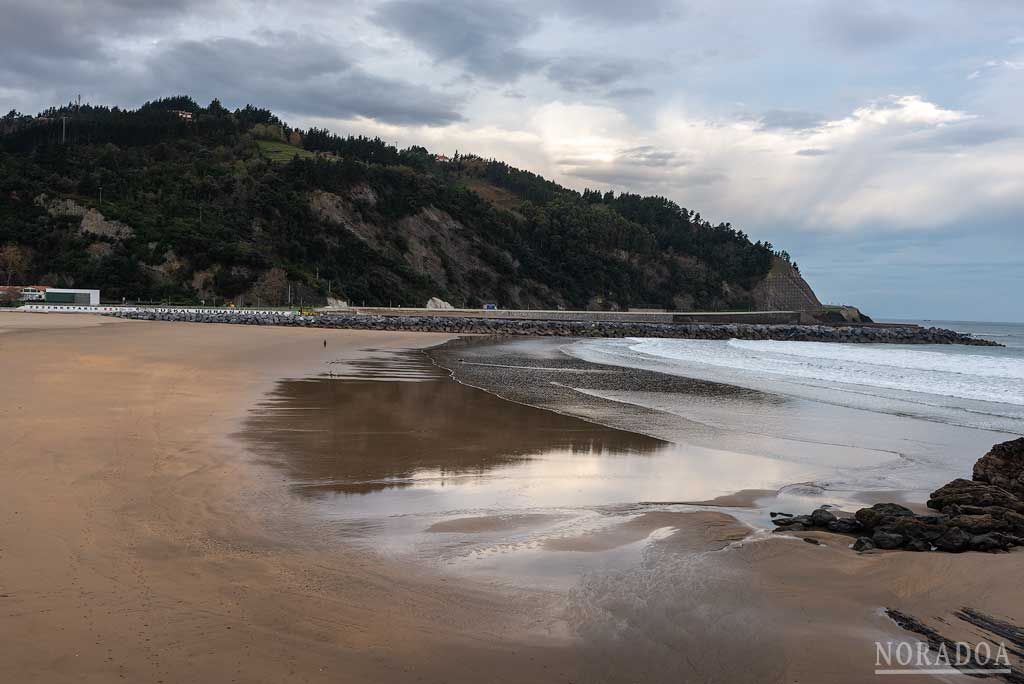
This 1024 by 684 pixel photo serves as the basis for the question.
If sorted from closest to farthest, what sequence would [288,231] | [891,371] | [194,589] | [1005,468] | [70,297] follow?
[194,589] < [1005,468] < [891,371] < [70,297] < [288,231]

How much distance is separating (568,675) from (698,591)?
5.71 ft

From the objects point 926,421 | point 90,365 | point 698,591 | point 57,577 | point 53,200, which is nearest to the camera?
point 57,577

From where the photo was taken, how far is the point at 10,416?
33.9 ft

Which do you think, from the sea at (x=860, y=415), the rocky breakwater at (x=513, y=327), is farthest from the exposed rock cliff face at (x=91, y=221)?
the sea at (x=860, y=415)

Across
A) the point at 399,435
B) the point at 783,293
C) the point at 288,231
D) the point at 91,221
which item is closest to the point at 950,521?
the point at 399,435

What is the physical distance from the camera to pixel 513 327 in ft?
199

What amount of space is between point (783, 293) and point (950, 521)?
137m

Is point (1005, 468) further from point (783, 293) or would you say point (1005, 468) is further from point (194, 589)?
point (783, 293)

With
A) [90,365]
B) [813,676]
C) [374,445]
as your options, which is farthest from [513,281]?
[813,676]

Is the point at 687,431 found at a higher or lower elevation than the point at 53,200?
lower

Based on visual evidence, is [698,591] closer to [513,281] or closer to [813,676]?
[813,676]

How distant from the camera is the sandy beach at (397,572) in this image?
13.0ft

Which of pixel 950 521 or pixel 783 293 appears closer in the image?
pixel 950 521

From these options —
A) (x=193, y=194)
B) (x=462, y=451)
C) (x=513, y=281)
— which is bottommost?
(x=462, y=451)
